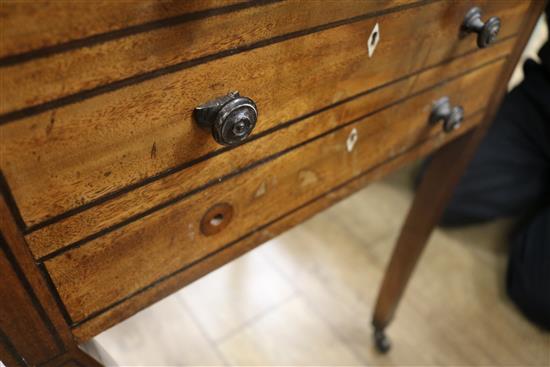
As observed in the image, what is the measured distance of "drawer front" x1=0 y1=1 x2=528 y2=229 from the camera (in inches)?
12.2

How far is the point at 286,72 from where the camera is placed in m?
0.42

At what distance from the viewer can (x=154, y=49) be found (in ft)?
1.04

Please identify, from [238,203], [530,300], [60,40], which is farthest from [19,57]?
[530,300]

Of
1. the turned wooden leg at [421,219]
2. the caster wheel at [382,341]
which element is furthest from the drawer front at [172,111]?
the caster wheel at [382,341]

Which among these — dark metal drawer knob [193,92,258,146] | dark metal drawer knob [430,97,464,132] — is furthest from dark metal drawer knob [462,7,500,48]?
dark metal drawer knob [193,92,258,146]

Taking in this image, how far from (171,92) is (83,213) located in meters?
0.12

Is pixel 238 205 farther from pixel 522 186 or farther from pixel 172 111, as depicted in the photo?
pixel 522 186

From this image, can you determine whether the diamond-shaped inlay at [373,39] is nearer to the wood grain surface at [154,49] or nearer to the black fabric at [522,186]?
the wood grain surface at [154,49]

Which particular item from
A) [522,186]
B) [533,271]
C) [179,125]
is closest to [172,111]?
[179,125]

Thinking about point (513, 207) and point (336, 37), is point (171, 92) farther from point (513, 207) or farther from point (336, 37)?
point (513, 207)

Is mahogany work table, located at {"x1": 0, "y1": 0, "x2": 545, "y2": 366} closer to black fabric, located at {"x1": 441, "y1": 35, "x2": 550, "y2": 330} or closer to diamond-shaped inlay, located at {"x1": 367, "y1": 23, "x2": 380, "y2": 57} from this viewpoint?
diamond-shaped inlay, located at {"x1": 367, "y1": 23, "x2": 380, "y2": 57}

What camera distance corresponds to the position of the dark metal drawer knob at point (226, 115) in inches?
14.6

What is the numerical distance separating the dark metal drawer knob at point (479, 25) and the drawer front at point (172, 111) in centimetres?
4

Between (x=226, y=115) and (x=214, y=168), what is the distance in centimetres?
7
